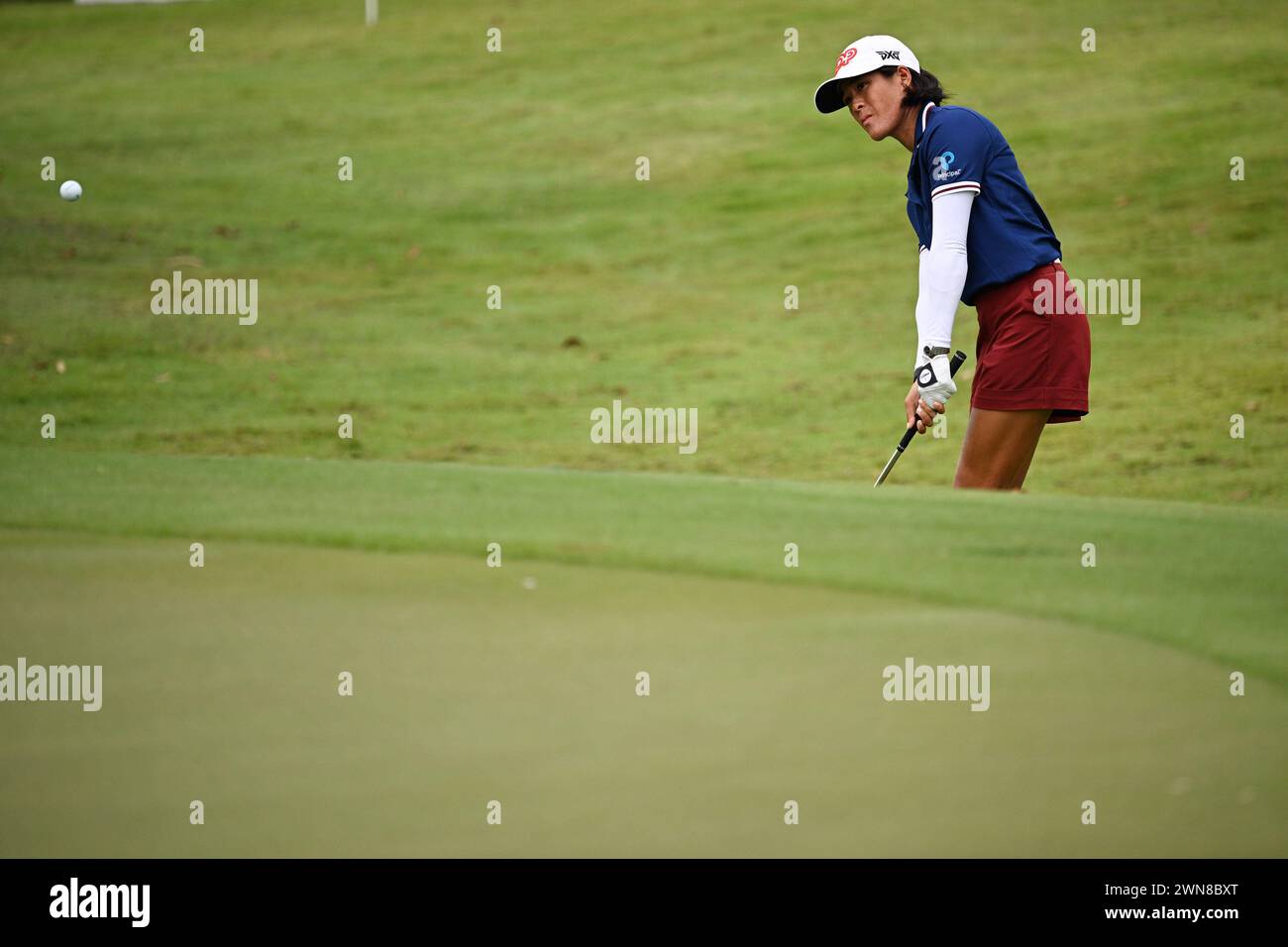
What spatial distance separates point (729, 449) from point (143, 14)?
102 feet

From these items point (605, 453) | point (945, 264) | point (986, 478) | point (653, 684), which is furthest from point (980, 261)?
point (605, 453)

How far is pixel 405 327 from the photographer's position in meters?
21.8

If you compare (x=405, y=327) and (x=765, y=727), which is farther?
(x=405, y=327)

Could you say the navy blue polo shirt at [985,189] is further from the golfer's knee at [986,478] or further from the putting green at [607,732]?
the putting green at [607,732]

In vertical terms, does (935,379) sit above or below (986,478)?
above

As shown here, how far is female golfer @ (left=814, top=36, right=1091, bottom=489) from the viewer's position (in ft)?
19.3

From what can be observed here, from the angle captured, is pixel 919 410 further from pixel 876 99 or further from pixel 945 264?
pixel 876 99

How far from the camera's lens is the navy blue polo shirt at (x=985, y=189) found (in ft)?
19.3

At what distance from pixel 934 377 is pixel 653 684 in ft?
7.16

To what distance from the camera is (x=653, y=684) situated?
421 cm

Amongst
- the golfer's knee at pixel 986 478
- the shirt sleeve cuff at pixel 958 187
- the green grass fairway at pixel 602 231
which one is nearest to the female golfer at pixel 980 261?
the shirt sleeve cuff at pixel 958 187

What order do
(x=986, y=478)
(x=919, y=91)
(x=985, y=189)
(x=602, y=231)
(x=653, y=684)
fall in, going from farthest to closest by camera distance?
(x=602, y=231), (x=986, y=478), (x=919, y=91), (x=985, y=189), (x=653, y=684)
